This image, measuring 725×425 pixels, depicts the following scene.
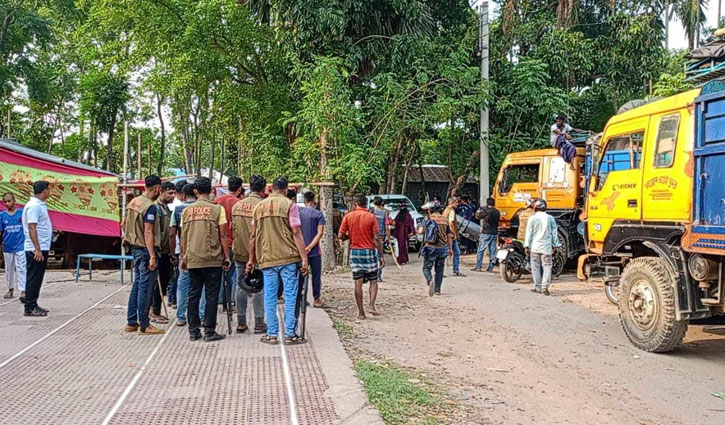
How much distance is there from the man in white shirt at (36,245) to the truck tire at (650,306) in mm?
7457

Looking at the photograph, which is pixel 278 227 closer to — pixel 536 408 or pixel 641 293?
pixel 536 408

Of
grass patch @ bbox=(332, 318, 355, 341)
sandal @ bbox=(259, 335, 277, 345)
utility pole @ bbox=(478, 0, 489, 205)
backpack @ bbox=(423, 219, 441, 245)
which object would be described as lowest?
grass patch @ bbox=(332, 318, 355, 341)

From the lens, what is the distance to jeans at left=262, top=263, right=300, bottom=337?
6.52m

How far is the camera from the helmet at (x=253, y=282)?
6832 mm

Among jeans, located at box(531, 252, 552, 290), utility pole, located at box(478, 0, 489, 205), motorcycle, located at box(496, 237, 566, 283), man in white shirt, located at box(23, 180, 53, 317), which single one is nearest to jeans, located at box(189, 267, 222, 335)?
man in white shirt, located at box(23, 180, 53, 317)

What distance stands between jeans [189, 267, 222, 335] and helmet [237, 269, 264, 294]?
315 mm

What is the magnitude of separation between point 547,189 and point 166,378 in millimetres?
10640

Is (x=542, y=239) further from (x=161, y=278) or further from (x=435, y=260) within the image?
(x=161, y=278)

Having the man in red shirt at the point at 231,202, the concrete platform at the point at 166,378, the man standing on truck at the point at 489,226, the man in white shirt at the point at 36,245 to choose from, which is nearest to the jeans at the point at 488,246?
the man standing on truck at the point at 489,226

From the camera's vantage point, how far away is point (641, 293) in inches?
278

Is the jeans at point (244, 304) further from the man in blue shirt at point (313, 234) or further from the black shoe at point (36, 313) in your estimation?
the black shoe at point (36, 313)

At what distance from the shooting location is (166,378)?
17.6ft

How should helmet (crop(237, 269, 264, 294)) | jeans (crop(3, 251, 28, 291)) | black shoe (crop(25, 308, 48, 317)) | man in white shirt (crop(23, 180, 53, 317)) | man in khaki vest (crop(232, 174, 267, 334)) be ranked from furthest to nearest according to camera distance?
→ jeans (crop(3, 251, 28, 291))
black shoe (crop(25, 308, 48, 317))
man in white shirt (crop(23, 180, 53, 317))
man in khaki vest (crop(232, 174, 267, 334))
helmet (crop(237, 269, 264, 294))

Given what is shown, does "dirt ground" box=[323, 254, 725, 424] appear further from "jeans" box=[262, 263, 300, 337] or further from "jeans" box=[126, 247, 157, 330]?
"jeans" box=[126, 247, 157, 330]
